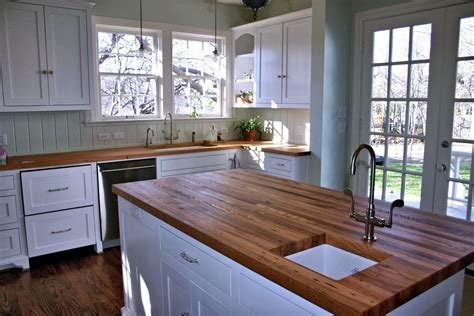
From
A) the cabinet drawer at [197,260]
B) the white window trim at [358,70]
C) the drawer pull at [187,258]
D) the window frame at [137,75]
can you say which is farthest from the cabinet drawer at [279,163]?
the drawer pull at [187,258]

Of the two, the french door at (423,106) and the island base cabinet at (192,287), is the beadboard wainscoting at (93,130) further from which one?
the island base cabinet at (192,287)

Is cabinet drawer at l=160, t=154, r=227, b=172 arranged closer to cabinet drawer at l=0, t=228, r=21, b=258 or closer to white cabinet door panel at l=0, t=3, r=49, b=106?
white cabinet door panel at l=0, t=3, r=49, b=106

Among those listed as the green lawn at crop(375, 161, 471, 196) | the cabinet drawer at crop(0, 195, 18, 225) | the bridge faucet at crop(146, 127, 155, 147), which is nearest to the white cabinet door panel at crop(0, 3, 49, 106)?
the cabinet drawer at crop(0, 195, 18, 225)

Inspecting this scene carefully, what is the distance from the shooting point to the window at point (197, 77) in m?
4.88

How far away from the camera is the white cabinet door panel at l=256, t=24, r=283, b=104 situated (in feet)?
14.7

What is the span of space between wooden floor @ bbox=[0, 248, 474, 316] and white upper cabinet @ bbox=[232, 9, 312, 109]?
237 centimetres

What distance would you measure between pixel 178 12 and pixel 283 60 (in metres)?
1.40

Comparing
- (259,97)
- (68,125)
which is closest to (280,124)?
(259,97)

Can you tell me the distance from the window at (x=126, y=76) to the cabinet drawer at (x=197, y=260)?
2.83m

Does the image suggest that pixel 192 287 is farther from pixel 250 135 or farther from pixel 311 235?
pixel 250 135

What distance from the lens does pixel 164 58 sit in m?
4.65

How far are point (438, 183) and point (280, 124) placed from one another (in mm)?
2079

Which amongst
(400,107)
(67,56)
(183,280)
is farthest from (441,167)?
(67,56)

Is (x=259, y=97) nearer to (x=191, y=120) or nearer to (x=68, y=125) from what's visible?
(x=191, y=120)
